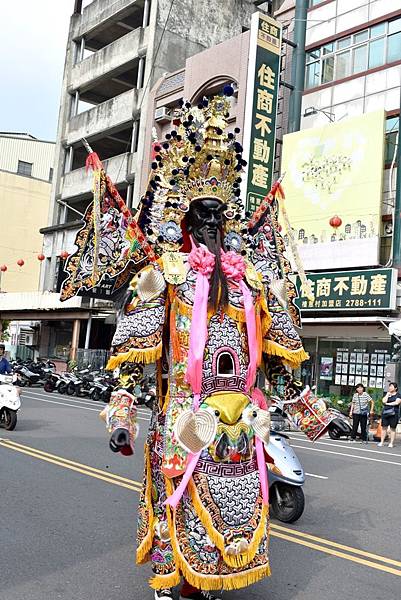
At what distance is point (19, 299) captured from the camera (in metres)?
33.8

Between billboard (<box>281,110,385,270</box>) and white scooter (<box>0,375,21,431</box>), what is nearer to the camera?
white scooter (<box>0,375,21,431</box>)

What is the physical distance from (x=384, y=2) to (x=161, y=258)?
67.7 ft

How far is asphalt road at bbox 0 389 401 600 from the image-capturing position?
4266 millimetres

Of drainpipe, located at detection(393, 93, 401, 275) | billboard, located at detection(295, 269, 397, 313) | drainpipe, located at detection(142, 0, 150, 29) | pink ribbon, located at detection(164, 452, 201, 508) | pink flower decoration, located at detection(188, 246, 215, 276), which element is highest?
drainpipe, located at detection(142, 0, 150, 29)

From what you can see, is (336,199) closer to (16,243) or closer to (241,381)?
(241,381)

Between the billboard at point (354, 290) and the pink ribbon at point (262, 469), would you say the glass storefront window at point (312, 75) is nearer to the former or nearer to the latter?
the billboard at point (354, 290)

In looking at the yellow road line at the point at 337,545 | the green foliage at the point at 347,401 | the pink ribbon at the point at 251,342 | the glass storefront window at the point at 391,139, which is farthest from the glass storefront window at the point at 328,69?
the pink ribbon at the point at 251,342

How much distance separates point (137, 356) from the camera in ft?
11.8

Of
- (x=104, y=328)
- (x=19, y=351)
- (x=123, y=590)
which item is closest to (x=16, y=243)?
(x=19, y=351)

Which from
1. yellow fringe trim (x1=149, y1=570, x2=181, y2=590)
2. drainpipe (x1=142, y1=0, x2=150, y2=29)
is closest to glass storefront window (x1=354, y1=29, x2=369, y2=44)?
drainpipe (x1=142, y1=0, x2=150, y2=29)

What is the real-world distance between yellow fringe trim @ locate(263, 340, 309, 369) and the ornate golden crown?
76 cm

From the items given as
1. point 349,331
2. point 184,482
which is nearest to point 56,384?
point 349,331

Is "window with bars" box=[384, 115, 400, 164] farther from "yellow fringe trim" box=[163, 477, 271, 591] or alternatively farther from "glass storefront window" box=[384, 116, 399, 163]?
"yellow fringe trim" box=[163, 477, 271, 591]

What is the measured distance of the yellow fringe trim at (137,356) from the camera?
3.59 meters
